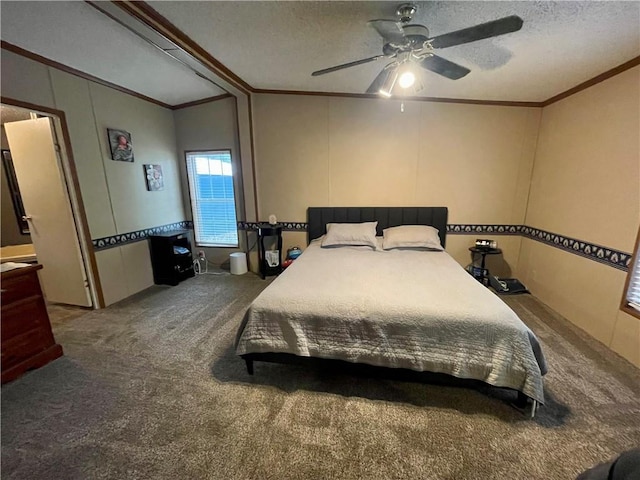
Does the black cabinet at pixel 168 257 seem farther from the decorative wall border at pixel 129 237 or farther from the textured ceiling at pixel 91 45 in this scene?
the textured ceiling at pixel 91 45

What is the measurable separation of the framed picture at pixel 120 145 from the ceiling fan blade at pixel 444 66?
3514 millimetres

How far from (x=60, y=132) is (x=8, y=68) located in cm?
60

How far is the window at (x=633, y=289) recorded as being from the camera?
88.3 inches

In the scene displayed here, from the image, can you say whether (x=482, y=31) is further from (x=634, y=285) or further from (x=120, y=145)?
(x=120, y=145)

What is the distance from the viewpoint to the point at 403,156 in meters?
3.72

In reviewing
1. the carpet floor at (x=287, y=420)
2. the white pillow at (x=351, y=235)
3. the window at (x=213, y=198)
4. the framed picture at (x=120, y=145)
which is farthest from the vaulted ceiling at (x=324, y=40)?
the carpet floor at (x=287, y=420)

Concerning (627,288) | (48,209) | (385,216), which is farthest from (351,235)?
(48,209)

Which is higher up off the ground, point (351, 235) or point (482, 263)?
point (351, 235)

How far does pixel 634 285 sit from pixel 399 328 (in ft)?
7.32

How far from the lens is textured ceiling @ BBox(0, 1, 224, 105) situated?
1.89 metres

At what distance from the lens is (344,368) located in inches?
75.7

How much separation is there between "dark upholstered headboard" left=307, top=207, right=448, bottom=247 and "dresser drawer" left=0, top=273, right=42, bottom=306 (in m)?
2.90

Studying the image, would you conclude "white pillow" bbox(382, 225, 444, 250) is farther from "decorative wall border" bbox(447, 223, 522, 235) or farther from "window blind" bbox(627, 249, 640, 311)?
"window blind" bbox(627, 249, 640, 311)

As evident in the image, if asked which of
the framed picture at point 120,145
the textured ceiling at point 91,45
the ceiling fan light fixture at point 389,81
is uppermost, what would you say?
the textured ceiling at point 91,45
